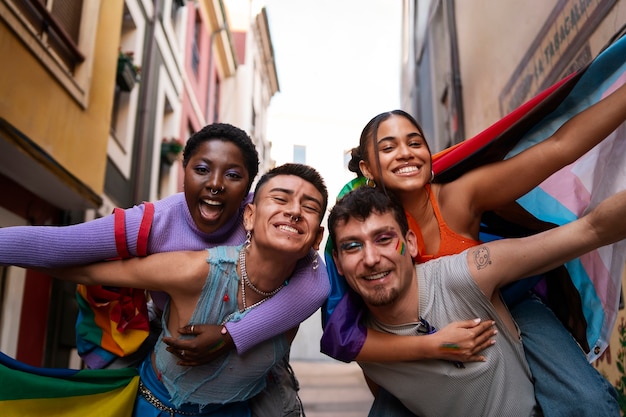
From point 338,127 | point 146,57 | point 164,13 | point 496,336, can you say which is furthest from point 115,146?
point 338,127

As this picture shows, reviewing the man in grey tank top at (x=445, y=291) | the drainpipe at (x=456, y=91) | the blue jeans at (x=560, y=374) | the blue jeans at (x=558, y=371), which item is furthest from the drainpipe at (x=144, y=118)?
the blue jeans at (x=560, y=374)

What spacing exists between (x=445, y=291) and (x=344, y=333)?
18.4 inches

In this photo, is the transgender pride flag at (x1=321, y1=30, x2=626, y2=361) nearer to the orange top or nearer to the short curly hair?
the orange top

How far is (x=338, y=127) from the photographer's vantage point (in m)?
26.1

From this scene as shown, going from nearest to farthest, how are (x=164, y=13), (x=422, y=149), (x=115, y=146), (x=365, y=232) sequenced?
(x=365, y=232) → (x=422, y=149) → (x=115, y=146) → (x=164, y=13)

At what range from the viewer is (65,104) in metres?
5.39

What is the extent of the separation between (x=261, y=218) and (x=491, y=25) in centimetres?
492

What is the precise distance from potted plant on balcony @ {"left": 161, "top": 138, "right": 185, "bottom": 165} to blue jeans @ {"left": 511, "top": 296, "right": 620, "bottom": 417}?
334 inches

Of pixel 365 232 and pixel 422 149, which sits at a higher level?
pixel 422 149

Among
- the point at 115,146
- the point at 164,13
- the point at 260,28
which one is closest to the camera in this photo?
the point at 115,146

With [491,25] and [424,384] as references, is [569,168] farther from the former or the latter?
[491,25]

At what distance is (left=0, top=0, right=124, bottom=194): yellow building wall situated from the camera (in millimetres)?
4402

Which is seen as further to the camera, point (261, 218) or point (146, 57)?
point (146, 57)

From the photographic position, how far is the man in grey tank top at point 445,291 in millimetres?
1983
